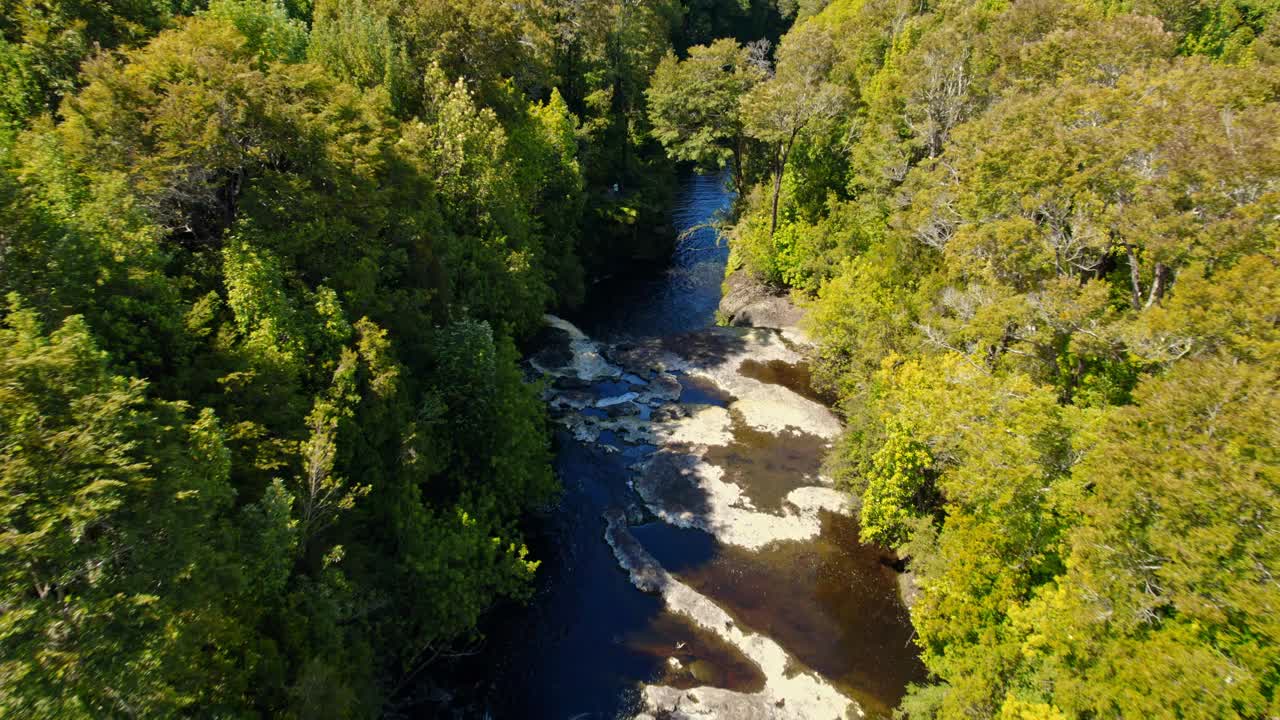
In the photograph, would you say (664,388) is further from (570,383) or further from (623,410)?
(570,383)

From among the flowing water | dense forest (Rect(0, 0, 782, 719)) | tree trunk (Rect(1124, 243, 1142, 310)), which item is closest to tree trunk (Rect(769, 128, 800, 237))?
the flowing water

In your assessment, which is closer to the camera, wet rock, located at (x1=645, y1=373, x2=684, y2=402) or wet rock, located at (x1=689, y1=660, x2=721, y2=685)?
wet rock, located at (x1=689, y1=660, x2=721, y2=685)

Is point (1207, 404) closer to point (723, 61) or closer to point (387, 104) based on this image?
point (387, 104)

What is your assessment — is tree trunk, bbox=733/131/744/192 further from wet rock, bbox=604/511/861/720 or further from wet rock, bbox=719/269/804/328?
wet rock, bbox=604/511/861/720

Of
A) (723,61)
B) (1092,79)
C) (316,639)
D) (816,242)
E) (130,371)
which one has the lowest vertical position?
(316,639)

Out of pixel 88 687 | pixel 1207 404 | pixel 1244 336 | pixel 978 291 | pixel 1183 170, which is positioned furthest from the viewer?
pixel 978 291

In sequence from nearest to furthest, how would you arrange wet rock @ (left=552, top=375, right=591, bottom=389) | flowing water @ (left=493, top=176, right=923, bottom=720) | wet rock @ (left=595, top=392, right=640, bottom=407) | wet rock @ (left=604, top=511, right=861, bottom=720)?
wet rock @ (left=604, top=511, right=861, bottom=720) < flowing water @ (left=493, top=176, right=923, bottom=720) < wet rock @ (left=595, top=392, right=640, bottom=407) < wet rock @ (left=552, top=375, right=591, bottom=389)

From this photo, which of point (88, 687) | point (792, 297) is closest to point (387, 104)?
point (88, 687)

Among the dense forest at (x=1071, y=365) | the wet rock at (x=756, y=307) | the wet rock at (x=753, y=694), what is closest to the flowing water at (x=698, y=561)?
the wet rock at (x=753, y=694)

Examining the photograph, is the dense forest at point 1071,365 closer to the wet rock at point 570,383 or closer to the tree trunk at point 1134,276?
the tree trunk at point 1134,276
